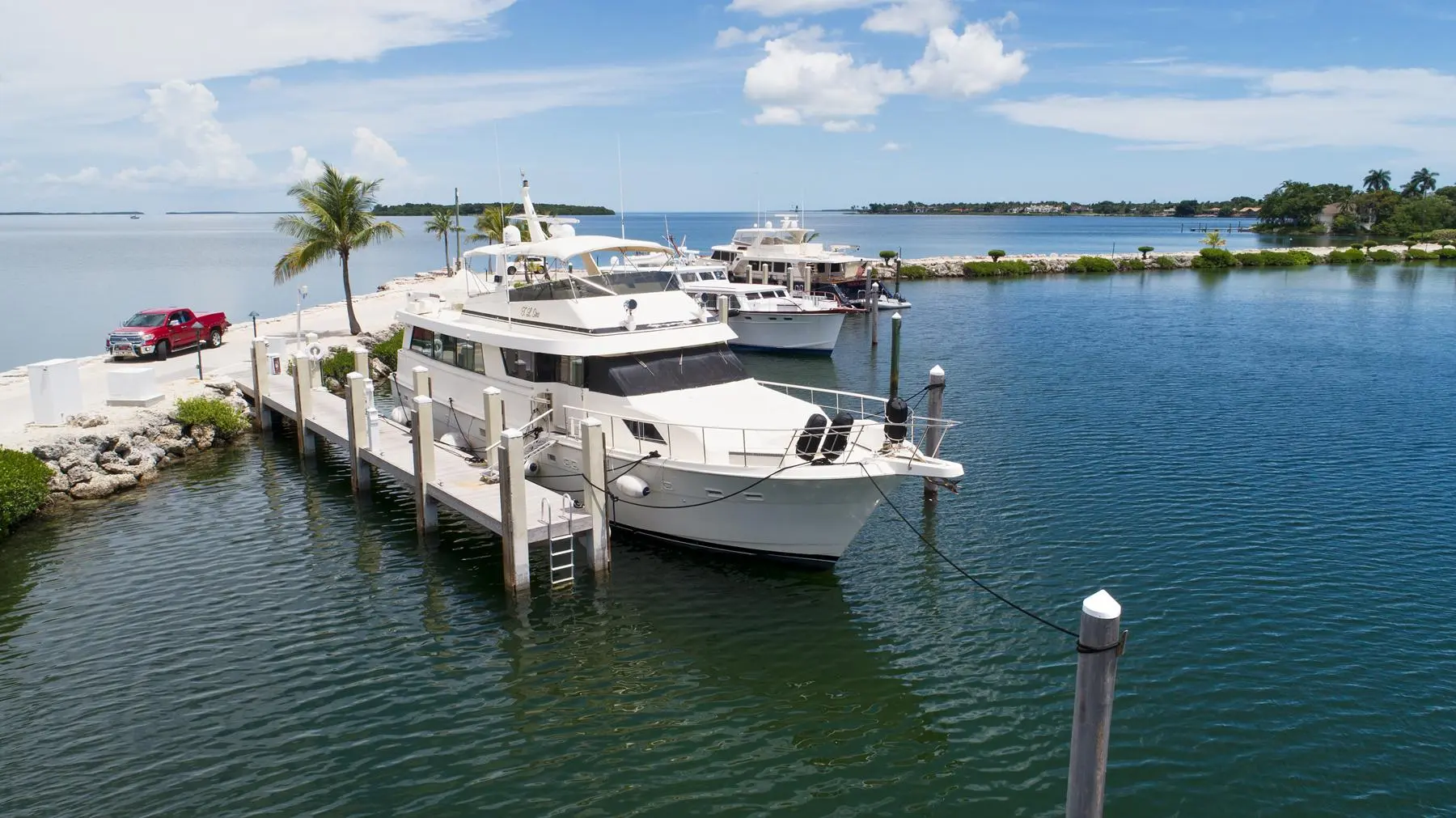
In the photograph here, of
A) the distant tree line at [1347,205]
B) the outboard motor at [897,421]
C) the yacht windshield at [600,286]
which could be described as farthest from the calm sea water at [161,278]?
the outboard motor at [897,421]

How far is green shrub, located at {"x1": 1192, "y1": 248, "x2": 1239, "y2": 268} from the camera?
81438mm

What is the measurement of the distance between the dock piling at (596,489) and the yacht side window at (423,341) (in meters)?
8.35

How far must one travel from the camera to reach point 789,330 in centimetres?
3809

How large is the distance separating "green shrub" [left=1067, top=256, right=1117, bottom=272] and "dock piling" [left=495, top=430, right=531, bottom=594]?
73.8 metres

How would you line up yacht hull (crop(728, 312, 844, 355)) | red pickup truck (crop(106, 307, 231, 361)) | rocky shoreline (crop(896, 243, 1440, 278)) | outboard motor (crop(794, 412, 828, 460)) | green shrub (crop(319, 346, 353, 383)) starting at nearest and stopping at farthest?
outboard motor (crop(794, 412, 828, 460)) < green shrub (crop(319, 346, 353, 383)) < red pickup truck (crop(106, 307, 231, 361)) < yacht hull (crop(728, 312, 844, 355)) < rocky shoreline (crop(896, 243, 1440, 278))

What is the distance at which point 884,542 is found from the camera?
54.8 ft

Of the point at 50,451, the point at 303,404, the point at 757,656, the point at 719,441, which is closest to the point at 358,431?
the point at 303,404

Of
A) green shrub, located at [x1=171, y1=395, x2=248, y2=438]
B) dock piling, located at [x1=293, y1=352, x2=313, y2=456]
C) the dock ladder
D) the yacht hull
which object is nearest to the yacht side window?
dock piling, located at [x1=293, y1=352, x2=313, y2=456]

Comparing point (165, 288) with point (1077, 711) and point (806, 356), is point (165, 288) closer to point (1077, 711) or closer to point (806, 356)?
point (806, 356)

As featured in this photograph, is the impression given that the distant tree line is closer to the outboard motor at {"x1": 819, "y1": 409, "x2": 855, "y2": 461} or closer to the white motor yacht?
the white motor yacht

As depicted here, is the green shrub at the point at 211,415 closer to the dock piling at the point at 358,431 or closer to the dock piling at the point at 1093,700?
the dock piling at the point at 358,431

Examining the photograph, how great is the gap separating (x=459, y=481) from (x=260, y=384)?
10782mm

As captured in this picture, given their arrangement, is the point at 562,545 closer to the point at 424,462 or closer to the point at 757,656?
the point at 424,462

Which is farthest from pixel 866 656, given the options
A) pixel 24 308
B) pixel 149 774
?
pixel 24 308
